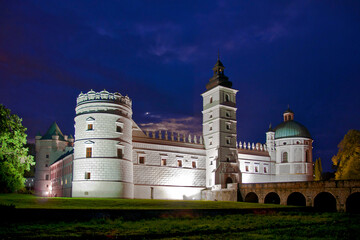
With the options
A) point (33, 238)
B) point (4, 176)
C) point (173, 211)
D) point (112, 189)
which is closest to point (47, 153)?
point (112, 189)

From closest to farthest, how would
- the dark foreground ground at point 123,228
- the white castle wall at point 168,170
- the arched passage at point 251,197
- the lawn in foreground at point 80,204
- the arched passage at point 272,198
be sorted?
the dark foreground ground at point 123,228, the lawn in foreground at point 80,204, the arched passage at point 251,197, the arched passage at point 272,198, the white castle wall at point 168,170

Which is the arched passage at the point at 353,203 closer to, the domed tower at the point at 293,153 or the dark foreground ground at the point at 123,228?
the dark foreground ground at the point at 123,228

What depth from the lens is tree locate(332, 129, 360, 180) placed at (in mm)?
45750

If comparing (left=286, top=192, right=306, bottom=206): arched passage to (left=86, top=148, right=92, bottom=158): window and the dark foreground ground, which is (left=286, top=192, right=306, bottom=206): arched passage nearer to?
the dark foreground ground

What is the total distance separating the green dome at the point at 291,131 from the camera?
67.2 m

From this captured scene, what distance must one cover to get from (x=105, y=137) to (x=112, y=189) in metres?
6.20

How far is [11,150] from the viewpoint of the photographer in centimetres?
3050

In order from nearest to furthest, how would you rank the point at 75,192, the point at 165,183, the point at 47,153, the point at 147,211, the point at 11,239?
the point at 11,239 → the point at 147,211 → the point at 75,192 → the point at 165,183 → the point at 47,153

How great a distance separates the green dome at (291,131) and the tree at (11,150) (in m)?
49.1

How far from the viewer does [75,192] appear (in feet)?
134

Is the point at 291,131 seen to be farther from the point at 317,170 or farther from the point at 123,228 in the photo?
the point at 123,228

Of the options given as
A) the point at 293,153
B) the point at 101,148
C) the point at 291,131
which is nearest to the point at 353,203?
the point at 293,153

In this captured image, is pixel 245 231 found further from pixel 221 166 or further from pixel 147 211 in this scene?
pixel 221 166

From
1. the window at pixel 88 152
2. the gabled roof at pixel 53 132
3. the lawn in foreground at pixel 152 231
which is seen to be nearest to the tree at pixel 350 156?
the lawn in foreground at pixel 152 231
